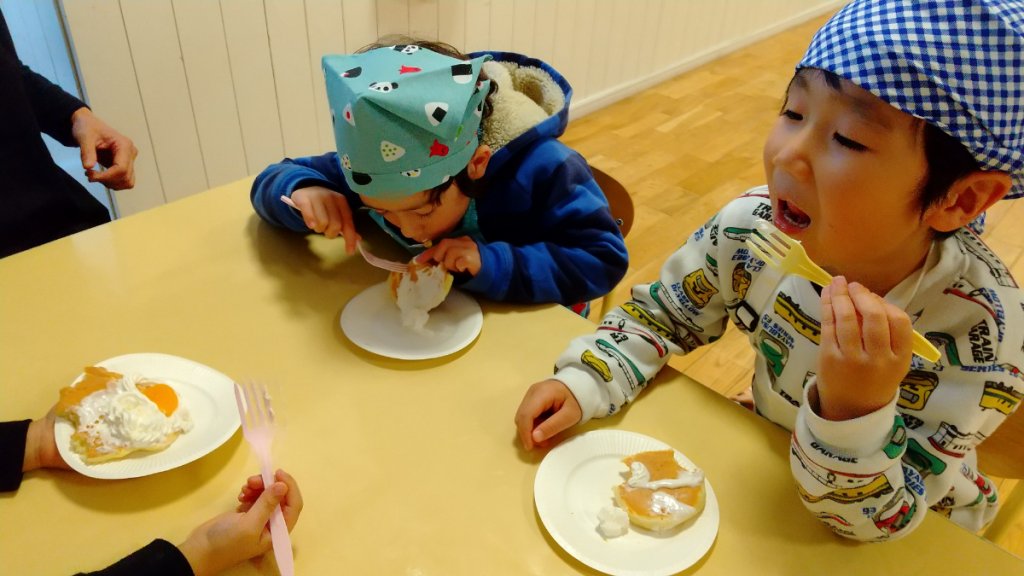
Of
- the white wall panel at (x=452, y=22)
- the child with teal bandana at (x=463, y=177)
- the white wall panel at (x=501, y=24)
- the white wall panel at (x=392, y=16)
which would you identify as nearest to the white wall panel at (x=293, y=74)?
the white wall panel at (x=392, y=16)

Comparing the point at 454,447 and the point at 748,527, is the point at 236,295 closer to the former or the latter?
the point at 454,447

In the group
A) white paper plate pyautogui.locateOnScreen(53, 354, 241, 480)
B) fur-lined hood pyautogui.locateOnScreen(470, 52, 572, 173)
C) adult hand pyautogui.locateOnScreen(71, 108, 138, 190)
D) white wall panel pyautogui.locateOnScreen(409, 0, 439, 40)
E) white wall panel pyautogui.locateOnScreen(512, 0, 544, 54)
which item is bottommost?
white wall panel pyautogui.locateOnScreen(512, 0, 544, 54)

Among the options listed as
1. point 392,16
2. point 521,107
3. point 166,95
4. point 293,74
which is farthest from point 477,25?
point 521,107

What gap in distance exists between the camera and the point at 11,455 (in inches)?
28.8

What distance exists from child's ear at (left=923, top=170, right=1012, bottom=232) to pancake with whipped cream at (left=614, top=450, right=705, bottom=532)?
35 centimetres

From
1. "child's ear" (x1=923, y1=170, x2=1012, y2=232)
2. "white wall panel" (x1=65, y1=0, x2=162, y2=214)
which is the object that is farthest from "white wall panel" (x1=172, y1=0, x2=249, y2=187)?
"child's ear" (x1=923, y1=170, x2=1012, y2=232)

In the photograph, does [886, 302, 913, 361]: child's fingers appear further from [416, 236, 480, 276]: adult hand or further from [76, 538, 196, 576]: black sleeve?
[76, 538, 196, 576]: black sleeve

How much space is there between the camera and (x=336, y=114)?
0.93 meters

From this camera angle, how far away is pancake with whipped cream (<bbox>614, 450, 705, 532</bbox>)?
712 millimetres

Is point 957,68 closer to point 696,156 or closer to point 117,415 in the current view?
point 117,415

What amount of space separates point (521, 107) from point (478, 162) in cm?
14

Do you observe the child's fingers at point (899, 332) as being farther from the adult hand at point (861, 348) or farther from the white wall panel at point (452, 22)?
the white wall panel at point (452, 22)

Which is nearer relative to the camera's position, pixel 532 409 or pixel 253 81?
pixel 532 409

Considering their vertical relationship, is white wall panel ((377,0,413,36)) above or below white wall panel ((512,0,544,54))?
above
